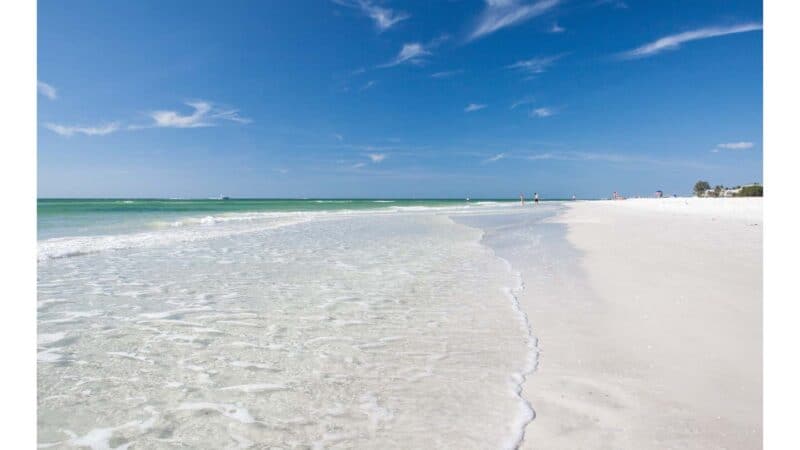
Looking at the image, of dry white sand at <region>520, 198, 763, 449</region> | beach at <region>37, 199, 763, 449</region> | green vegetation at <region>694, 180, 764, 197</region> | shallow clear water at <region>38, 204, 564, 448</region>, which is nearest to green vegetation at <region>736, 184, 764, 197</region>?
green vegetation at <region>694, 180, 764, 197</region>

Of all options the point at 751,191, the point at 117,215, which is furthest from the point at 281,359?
the point at 751,191

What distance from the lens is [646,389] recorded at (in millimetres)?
3178

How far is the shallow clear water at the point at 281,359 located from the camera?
9.03ft

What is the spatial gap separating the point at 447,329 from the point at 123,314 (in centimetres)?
425

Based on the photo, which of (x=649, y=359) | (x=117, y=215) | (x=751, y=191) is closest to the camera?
(x=649, y=359)

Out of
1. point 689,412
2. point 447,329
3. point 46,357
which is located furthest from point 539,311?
point 46,357

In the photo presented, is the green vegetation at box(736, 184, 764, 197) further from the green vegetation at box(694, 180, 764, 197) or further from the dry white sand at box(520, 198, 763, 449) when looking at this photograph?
the dry white sand at box(520, 198, 763, 449)

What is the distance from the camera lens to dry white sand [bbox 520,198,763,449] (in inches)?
105

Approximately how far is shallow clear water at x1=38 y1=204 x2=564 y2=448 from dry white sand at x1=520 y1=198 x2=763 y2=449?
1.09ft

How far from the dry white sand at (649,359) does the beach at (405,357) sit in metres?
0.02

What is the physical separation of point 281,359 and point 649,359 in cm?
344

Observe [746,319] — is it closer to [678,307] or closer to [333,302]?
[678,307]

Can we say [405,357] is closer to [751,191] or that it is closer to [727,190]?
[751,191]

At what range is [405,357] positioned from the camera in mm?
3959
